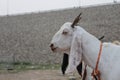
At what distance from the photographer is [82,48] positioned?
511cm

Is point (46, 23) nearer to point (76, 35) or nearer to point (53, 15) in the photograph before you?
point (53, 15)

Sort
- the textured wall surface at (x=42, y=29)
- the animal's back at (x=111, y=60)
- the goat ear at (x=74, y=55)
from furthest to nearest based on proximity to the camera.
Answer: the textured wall surface at (x=42, y=29), the goat ear at (x=74, y=55), the animal's back at (x=111, y=60)

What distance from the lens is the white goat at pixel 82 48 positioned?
197 inches

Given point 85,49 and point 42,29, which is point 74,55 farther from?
point 42,29

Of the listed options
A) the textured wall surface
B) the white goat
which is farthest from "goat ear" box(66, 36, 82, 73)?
the textured wall surface

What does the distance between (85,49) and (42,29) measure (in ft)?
125

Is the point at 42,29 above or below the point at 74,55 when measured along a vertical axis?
below

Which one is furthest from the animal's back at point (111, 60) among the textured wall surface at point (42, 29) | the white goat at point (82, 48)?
the textured wall surface at point (42, 29)

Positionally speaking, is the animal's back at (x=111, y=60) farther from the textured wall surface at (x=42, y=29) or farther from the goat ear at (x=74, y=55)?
the textured wall surface at (x=42, y=29)

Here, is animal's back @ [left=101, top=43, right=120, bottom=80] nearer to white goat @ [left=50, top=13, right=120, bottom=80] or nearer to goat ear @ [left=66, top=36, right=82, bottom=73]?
white goat @ [left=50, top=13, right=120, bottom=80]

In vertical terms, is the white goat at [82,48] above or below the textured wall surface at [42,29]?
above

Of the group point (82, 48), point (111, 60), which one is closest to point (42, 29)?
point (82, 48)

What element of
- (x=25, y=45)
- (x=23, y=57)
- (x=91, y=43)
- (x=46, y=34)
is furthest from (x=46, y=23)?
(x=91, y=43)

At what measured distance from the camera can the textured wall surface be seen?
33031 mm
